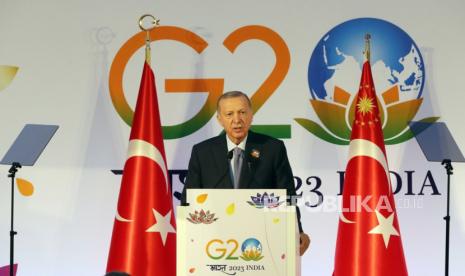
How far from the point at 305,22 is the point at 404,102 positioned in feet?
3.07

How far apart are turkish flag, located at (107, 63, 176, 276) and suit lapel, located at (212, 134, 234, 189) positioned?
680mm

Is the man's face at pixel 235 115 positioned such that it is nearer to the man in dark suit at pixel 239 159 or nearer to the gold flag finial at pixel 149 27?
the man in dark suit at pixel 239 159

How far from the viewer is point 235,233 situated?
2.72m

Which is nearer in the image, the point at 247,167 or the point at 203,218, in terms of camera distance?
the point at 203,218

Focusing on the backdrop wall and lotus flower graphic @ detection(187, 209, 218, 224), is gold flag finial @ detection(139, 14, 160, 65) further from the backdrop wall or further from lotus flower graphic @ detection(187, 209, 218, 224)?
lotus flower graphic @ detection(187, 209, 218, 224)

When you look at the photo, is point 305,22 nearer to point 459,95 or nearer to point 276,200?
point 459,95

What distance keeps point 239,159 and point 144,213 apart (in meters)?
0.87

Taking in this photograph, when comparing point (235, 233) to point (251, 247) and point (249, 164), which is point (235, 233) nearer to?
point (251, 247)

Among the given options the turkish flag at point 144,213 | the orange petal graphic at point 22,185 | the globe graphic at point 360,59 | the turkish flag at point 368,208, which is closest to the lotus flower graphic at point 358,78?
the globe graphic at point 360,59

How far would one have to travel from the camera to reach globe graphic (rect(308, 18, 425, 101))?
15.0 feet

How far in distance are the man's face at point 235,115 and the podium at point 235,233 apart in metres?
0.84

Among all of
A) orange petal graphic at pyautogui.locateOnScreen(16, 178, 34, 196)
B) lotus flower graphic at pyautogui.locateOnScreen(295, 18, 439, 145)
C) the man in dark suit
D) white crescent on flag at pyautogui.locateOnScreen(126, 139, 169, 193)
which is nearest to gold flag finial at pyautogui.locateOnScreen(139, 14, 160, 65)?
white crescent on flag at pyautogui.locateOnScreen(126, 139, 169, 193)

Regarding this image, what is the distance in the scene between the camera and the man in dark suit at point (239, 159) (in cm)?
350

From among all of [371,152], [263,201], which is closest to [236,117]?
[263,201]
